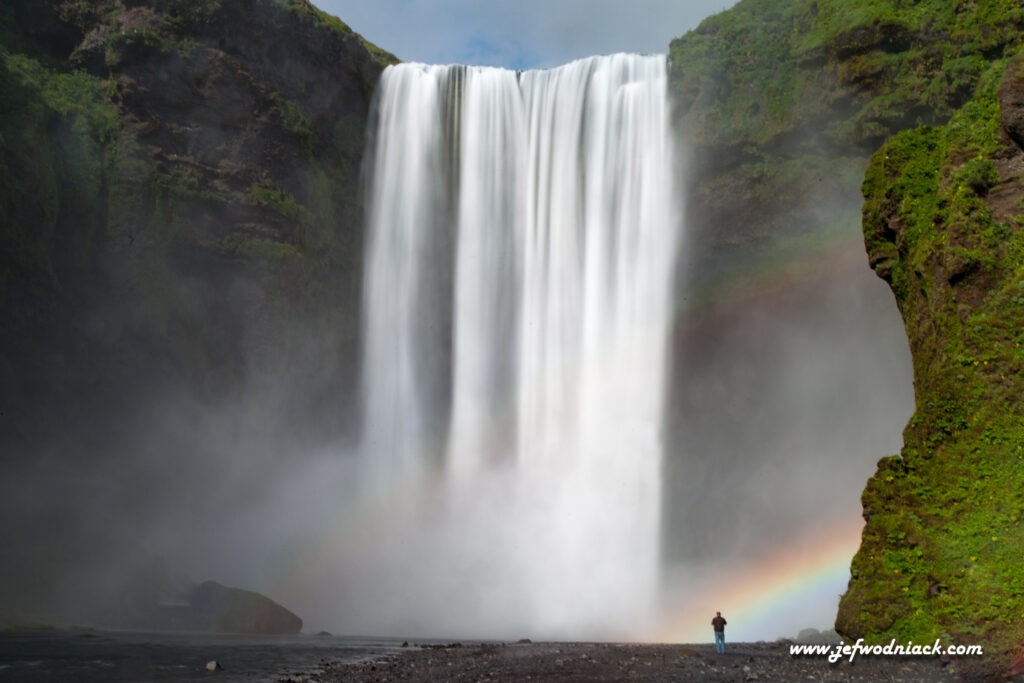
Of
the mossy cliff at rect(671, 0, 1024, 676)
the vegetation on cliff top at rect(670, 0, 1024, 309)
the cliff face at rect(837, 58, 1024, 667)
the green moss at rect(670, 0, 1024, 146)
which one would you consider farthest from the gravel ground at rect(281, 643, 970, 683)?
the green moss at rect(670, 0, 1024, 146)

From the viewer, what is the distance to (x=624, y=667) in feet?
61.5

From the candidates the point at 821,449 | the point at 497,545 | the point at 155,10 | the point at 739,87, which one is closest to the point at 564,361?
the point at 497,545

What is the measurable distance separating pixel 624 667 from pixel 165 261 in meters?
27.4

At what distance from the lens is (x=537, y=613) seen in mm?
37594

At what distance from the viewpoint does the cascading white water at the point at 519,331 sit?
4050cm

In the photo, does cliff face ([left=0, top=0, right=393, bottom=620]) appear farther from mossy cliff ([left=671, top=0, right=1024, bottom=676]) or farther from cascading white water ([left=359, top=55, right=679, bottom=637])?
mossy cliff ([left=671, top=0, right=1024, bottom=676])

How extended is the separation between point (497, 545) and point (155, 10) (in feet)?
89.4

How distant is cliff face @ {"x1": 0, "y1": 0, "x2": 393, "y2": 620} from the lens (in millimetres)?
33688

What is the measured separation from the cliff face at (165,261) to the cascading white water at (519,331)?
289 cm

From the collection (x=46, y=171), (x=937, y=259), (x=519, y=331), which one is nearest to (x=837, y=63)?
(x=519, y=331)

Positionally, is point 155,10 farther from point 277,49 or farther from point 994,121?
point 994,121

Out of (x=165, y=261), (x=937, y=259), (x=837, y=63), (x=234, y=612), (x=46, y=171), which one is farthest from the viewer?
(x=165, y=261)

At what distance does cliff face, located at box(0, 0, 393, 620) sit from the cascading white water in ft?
9.48

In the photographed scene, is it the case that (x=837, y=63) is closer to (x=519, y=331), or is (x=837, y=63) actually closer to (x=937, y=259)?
(x=519, y=331)
